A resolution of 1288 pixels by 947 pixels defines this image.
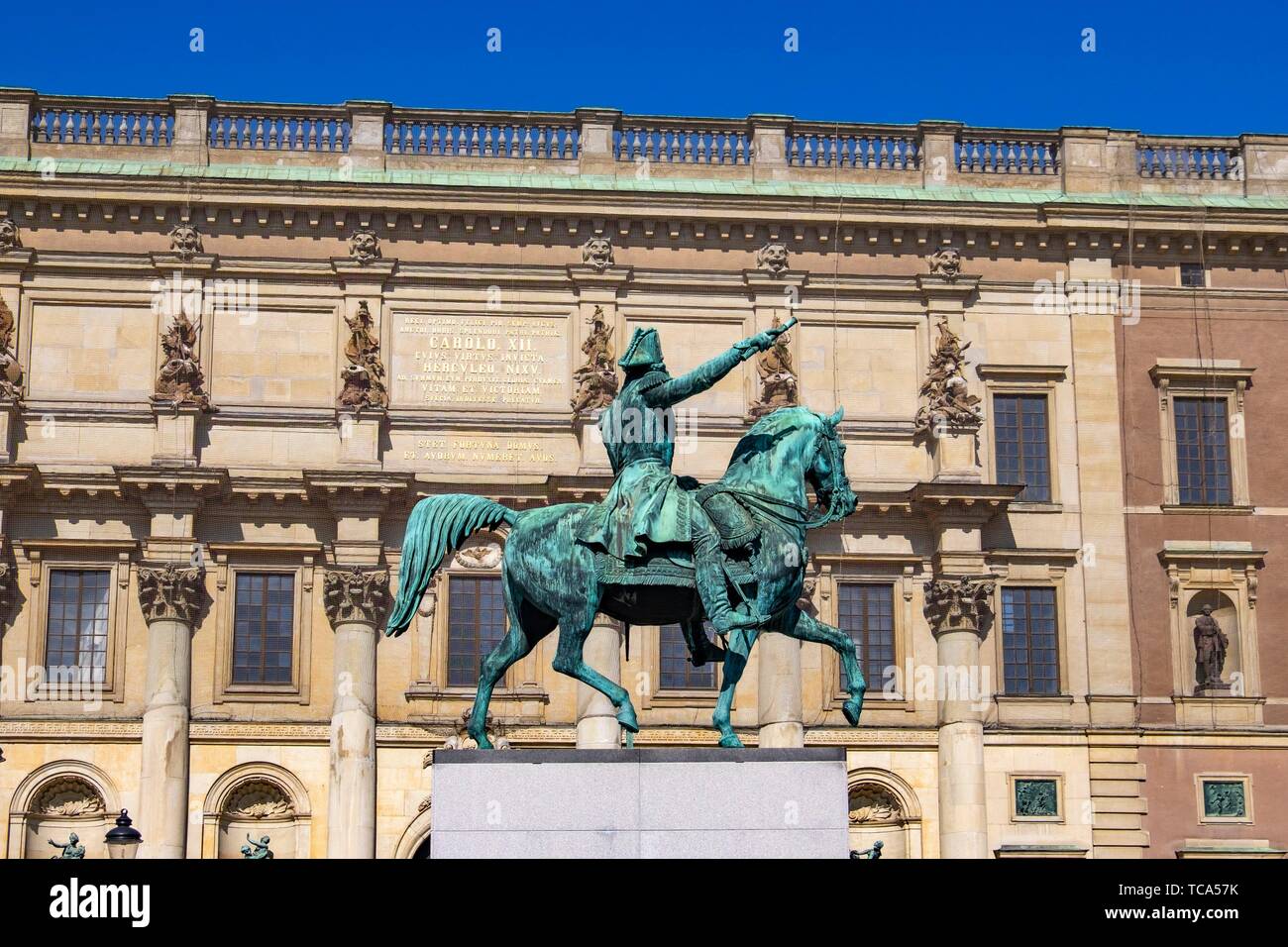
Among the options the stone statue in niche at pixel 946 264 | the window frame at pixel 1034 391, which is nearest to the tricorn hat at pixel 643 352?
the window frame at pixel 1034 391

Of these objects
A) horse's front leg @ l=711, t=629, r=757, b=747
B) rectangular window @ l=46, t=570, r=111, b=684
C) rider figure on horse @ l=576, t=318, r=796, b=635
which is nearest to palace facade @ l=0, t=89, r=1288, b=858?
rectangular window @ l=46, t=570, r=111, b=684

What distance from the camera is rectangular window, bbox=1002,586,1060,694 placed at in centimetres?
4534

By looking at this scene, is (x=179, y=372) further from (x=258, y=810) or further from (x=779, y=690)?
(x=779, y=690)

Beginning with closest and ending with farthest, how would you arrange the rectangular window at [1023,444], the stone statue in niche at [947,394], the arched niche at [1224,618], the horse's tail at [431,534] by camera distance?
the horse's tail at [431,534] < the stone statue in niche at [947,394] < the arched niche at [1224,618] < the rectangular window at [1023,444]

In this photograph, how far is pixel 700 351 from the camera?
46.2 meters

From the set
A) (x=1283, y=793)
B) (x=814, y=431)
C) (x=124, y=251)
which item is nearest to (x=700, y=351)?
(x=124, y=251)

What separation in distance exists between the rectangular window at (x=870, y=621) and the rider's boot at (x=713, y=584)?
23942 millimetres

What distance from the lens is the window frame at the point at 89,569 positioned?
1708 inches

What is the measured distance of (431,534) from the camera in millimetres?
22250

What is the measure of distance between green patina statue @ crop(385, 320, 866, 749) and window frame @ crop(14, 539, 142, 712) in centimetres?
2276

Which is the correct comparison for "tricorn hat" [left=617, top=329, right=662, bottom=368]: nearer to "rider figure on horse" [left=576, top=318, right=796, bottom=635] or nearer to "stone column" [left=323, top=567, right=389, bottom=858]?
"rider figure on horse" [left=576, top=318, right=796, bottom=635]

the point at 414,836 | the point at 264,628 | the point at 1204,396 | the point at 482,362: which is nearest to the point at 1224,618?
the point at 1204,396

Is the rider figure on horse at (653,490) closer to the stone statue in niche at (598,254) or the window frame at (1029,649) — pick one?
the stone statue in niche at (598,254)

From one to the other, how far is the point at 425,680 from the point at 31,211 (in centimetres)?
1241
